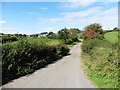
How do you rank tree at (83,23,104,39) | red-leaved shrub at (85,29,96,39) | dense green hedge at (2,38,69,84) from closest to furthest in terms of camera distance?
dense green hedge at (2,38,69,84), red-leaved shrub at (85,29,96,39), tree at (83,23,104,39)

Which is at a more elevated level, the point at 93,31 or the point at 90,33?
the point at 93,31

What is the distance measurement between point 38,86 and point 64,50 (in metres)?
21.7

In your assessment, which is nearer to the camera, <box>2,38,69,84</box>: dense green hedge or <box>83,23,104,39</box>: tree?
<box>2,38,69,84</box>: dense green hedge

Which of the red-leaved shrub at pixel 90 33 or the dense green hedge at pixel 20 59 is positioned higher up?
the red-leaved shrub at pixel 90 33

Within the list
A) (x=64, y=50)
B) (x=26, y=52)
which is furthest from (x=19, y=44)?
(x=64, y=50)

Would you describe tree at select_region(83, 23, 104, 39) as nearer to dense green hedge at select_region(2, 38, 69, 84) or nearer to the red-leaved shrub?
the red-leaved shrub

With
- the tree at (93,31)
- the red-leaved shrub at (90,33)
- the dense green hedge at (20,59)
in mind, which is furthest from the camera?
the tree at (93,31)

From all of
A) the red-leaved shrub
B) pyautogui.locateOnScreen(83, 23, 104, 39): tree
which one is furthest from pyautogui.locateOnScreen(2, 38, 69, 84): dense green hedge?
pyautogui.locateOnScreen(83, 23, 104, 39): tree

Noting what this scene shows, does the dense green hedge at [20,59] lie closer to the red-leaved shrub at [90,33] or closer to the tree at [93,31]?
the red-leaved shrub at [90,33]

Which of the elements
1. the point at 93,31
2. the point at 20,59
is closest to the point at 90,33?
the point at 93,31

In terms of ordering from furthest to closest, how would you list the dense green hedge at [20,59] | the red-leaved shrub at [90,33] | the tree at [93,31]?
the tree at [93,31] → the red-leaved shrub at [90,33] → the dense green hedge at [20,59]

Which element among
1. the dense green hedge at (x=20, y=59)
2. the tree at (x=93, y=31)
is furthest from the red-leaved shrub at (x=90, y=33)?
the dense green hedge at (x=20, y=59)

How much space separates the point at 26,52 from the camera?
→ 705 inches

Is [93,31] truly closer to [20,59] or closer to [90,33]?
[90,33]
